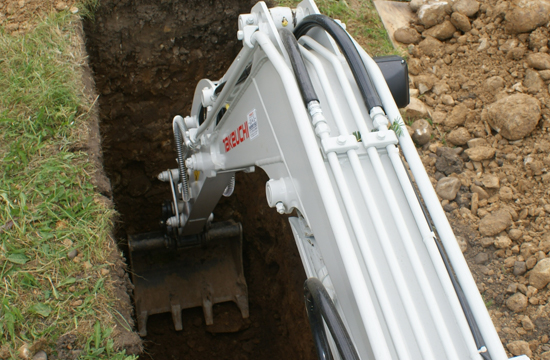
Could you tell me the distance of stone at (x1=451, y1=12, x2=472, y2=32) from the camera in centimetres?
324

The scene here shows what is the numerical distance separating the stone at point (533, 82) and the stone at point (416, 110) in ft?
2.03

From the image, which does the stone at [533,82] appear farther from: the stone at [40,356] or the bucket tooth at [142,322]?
the bucket tooth at [142,322]

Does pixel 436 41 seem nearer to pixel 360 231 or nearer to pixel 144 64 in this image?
pixel 144 64

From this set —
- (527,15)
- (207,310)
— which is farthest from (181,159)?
(527,15)

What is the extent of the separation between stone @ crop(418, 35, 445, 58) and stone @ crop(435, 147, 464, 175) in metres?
0.84

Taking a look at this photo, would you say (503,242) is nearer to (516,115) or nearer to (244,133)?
(516,115)

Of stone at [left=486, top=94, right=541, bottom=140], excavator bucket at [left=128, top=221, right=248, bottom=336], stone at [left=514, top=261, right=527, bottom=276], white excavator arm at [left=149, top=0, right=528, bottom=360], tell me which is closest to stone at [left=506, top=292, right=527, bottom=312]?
stone at [left=514, top=261, right=527, bottom=276]

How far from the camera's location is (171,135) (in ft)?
13.7

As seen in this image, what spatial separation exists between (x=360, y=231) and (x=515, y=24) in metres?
2.51

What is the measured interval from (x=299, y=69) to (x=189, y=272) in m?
2.73

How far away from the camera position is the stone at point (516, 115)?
8.63 feet

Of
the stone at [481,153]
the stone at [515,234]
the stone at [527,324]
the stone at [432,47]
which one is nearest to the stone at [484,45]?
the stone at [432,47]

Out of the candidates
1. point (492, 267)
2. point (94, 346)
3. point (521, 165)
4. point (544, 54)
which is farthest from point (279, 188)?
point (544, 54)

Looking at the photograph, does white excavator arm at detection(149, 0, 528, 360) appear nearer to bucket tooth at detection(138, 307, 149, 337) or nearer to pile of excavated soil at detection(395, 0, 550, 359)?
pile of excavated soil at detection(395, 0, 550, 359)
